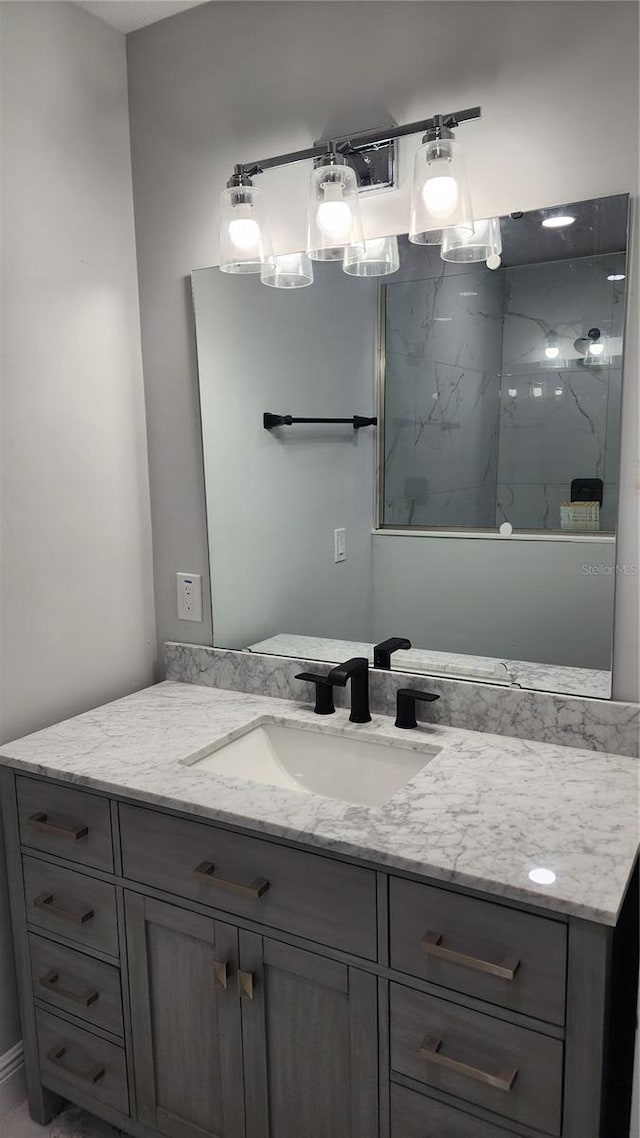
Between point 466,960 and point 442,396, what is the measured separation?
1.07 meters

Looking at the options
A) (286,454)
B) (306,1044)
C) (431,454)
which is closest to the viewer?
(306,1044)

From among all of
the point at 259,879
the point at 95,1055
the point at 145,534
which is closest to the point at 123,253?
the point at 145,534

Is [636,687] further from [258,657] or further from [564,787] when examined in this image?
[258,657]

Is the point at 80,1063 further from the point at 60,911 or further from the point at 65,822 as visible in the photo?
the point at 65,822

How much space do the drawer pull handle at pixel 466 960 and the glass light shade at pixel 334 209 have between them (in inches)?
51.6

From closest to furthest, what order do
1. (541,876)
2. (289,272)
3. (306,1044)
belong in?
(541,876), (306,1044), (289,272)

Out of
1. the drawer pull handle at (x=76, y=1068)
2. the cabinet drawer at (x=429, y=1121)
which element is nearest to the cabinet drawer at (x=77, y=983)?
the drawer pull handle at (x=76, y=1068)

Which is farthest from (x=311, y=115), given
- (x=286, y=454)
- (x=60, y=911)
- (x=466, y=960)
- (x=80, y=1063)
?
(x=80, y=1063)

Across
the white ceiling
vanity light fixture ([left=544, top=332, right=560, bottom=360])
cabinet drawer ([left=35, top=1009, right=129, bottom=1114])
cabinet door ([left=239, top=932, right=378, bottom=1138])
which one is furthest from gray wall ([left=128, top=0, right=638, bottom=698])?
cabinet drawer ([left=35, top=1009, right=129, bottom=1114])

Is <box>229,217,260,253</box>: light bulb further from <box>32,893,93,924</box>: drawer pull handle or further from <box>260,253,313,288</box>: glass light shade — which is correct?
<box>32,893,93,924</box>: drawer pull handle

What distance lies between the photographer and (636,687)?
1.48 m

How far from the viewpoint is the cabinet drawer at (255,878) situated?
1192 millimetres

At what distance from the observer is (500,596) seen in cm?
160

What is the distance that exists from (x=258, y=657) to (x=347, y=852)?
31.3 inches
